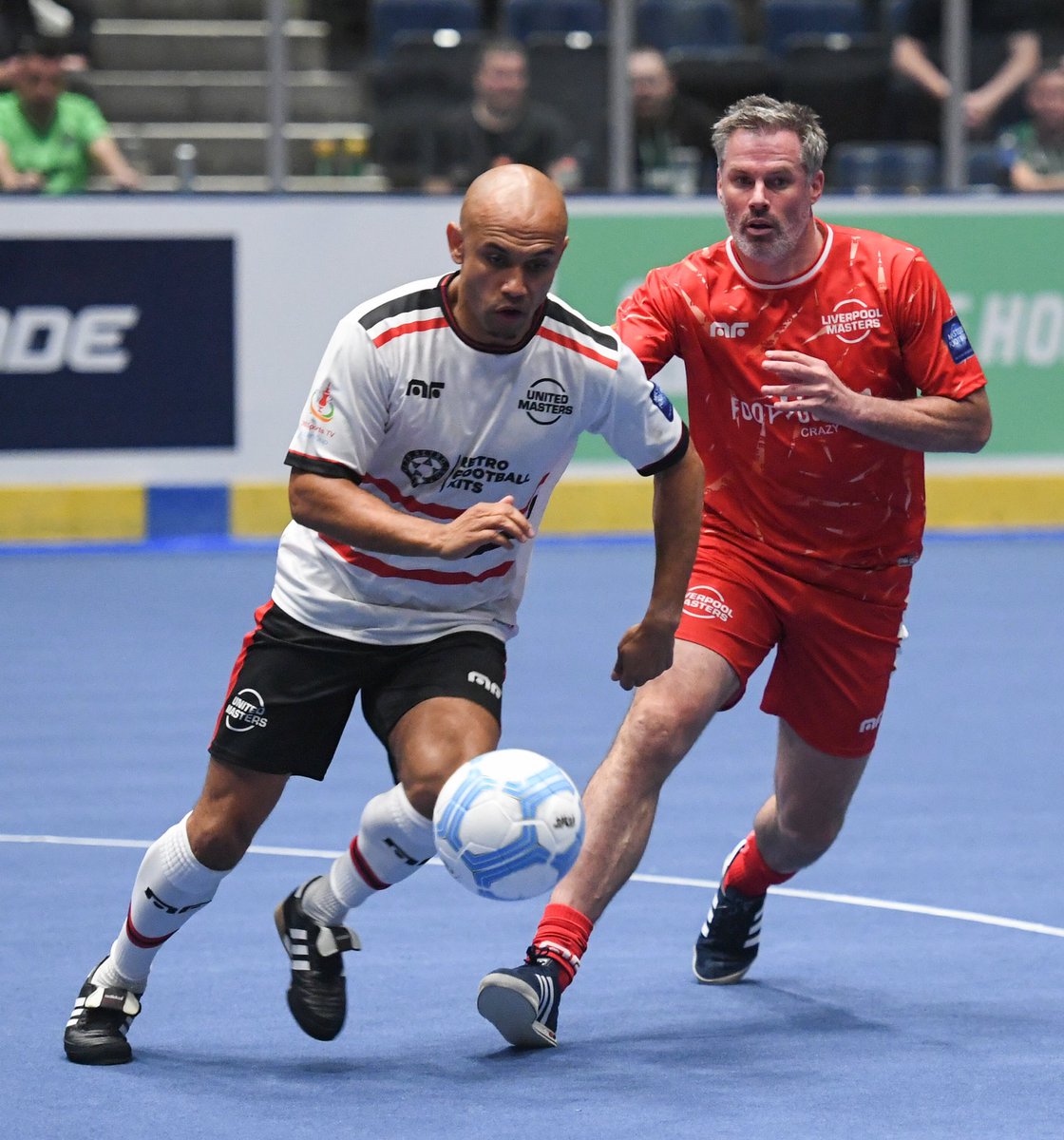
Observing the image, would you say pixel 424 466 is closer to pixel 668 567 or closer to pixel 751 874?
pixel 668 567

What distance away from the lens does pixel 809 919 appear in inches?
255

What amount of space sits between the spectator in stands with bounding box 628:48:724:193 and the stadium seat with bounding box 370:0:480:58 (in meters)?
1.04

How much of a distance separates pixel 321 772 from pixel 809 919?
75.7 inches

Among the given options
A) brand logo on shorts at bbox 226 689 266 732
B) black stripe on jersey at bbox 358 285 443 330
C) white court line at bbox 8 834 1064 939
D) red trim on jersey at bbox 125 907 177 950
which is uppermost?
black stripe on jersey at bbox 358 285 443 330

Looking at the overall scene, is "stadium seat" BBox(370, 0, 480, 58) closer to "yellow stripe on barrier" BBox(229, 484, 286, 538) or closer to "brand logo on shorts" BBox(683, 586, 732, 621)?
"yellow stripe on barrier" BBox(229, 484, 286, 538)

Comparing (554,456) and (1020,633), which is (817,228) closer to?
(554,456)

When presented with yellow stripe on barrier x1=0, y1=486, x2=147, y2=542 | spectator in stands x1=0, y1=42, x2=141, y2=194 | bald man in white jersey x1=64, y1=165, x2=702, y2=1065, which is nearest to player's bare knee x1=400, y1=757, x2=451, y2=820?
bald man in white jersey x1=64, y1=165, x2=702, y2=1065

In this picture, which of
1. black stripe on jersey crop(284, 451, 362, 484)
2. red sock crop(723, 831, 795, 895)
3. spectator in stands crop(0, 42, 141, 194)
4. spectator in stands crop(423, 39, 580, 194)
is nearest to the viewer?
black stripe on jersey crop(284, 451, 362, 484)

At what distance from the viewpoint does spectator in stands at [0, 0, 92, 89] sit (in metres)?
13.4

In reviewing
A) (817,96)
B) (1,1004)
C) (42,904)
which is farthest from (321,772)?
(817,96)

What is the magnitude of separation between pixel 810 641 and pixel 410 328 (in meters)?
1.42

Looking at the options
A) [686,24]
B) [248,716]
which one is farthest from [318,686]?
[686,24]

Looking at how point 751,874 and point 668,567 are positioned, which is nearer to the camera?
point 668,567

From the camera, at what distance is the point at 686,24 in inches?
567
